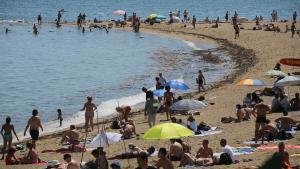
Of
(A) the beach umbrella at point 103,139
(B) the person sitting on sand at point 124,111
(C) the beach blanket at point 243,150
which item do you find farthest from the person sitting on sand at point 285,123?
(B) the person sitting on sand at point 124,111

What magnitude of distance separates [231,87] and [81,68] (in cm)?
1604

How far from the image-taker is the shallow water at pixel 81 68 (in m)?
28.0

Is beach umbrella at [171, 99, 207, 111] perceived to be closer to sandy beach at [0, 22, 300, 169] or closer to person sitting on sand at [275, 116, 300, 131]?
sandy beach at [0, 22, 300, 169]

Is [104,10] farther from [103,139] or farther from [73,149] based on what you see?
[103,139]

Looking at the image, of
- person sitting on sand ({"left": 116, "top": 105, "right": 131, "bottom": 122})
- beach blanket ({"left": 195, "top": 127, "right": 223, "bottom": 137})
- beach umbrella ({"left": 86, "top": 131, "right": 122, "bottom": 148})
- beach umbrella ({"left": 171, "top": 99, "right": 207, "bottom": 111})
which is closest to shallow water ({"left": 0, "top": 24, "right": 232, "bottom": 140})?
person sitting on sand ({"left": 116, "top": 105, "right": 131, "bottom": 122})

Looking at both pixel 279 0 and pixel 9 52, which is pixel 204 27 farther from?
pixel 279 0

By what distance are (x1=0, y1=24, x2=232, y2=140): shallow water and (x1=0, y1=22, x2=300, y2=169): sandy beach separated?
70.6 inches

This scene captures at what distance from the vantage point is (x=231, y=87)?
27.5 metres

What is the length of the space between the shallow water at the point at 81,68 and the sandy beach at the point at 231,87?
179 centimetres

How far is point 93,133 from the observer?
1950 centimetres

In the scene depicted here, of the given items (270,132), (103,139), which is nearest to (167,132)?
(103,139)

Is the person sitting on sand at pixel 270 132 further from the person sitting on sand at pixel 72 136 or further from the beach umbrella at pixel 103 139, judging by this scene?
the person sitting on sand at pixel 72 136

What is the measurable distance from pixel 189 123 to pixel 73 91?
1559 centimetres

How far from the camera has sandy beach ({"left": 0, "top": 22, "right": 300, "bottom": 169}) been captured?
15578 millimetres
